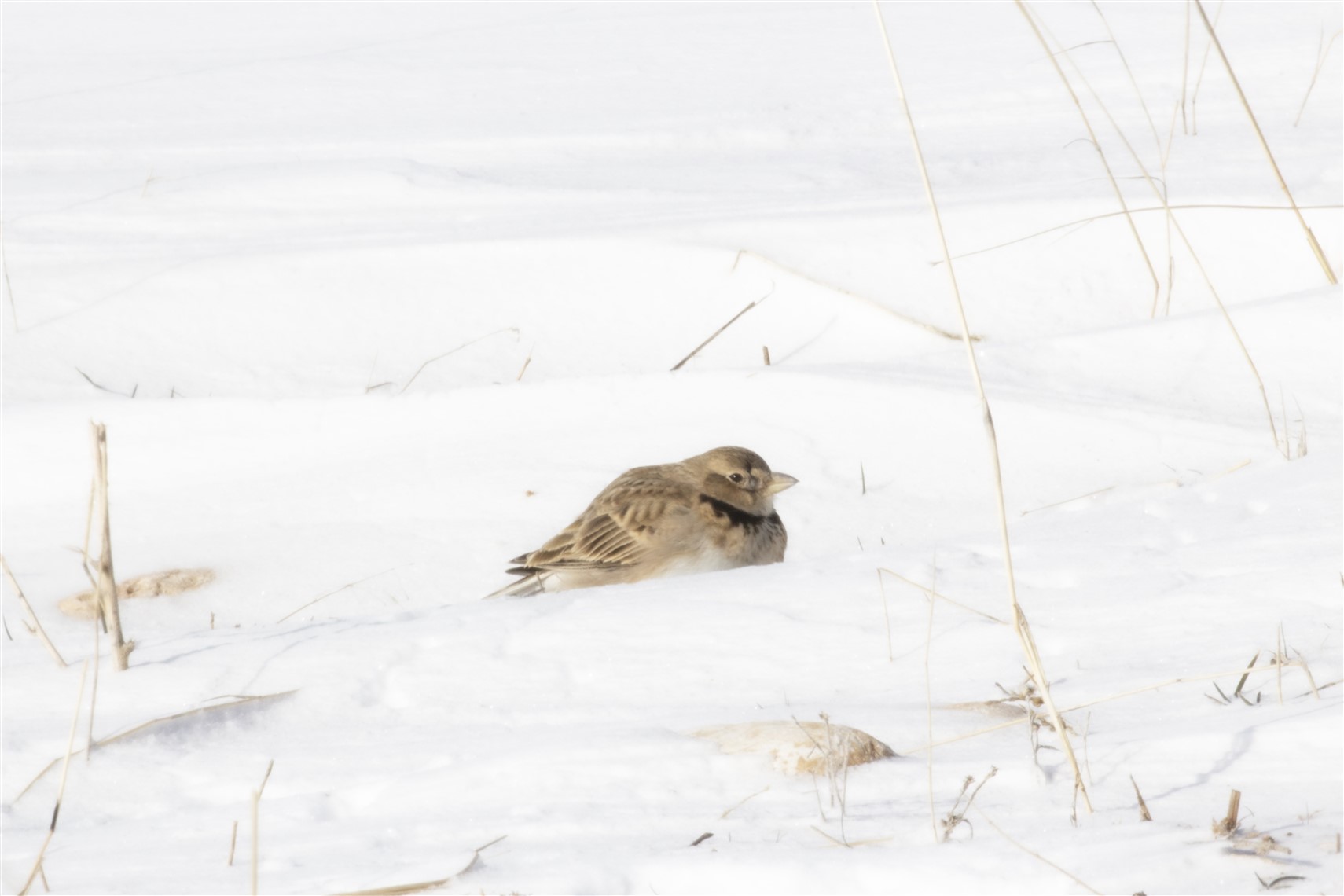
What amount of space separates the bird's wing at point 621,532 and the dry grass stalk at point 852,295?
2350mm

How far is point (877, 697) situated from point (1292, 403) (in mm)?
3007

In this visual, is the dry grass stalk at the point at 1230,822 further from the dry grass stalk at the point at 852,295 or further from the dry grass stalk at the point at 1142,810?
the dry grass stalk at the point at 852,295

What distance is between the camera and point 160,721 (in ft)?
8.38

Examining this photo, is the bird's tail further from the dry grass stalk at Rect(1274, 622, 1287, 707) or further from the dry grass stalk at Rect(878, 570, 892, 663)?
the dry grass stalk at Rect(1274, 622, 1287, 707)

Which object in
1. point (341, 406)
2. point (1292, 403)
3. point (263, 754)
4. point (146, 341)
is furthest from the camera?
point (146, 341)

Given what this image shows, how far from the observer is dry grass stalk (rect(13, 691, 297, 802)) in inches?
92.8

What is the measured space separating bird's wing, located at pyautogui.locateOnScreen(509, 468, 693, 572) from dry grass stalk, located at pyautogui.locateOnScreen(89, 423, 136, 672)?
4.60ft

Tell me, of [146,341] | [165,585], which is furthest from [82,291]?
[165,585]

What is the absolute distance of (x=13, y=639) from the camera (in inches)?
136

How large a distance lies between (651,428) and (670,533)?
1.21 meters

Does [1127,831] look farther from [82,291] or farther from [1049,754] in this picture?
[82,291]

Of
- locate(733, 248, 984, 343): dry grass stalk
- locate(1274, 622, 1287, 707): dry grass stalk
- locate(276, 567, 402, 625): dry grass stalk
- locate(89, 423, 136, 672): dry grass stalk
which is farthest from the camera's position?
locate(733, 248, 984, 343): dry grass stalk

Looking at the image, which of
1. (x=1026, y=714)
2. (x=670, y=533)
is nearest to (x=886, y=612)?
(x=1026, y=714)

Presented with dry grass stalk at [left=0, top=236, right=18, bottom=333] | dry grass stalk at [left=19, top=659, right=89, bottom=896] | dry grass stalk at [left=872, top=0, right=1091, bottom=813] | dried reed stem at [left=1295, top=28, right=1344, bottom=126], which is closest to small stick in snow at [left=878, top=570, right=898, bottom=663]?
dry grass stalk at [left=872, top=0, right=1091, bottom=813]
